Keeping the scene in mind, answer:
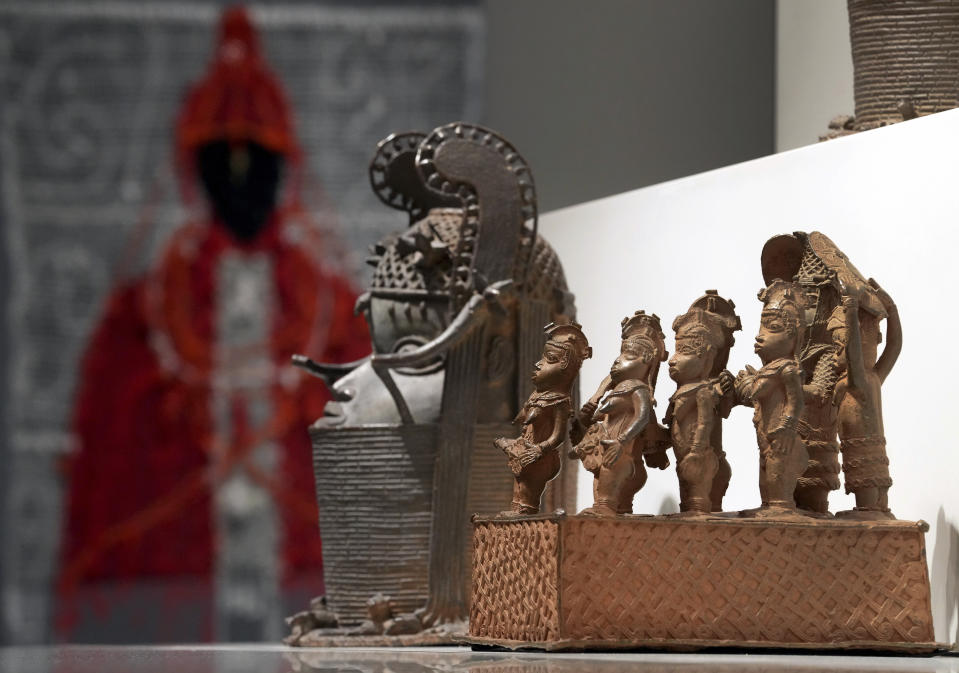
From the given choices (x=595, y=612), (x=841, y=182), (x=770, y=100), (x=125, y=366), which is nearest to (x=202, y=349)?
(x=125, y=366)

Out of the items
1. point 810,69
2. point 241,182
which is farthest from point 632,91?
point 241,182

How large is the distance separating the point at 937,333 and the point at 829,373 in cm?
36

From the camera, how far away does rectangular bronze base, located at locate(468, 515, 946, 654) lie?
326cm

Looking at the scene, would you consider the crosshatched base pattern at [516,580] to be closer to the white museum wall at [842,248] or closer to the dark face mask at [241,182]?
the white museum wall at [842,248]

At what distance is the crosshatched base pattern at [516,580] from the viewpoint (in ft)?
10.7

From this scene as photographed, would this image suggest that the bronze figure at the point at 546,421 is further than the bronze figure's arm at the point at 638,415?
Yes

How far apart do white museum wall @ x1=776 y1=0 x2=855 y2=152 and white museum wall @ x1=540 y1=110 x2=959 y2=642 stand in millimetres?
1136

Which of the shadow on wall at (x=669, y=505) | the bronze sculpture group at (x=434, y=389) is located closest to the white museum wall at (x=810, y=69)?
the bronze sculpture group at (x=434, y=389)

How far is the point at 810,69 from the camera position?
19.5ft

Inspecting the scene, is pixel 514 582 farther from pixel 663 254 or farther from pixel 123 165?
pixel 123 165

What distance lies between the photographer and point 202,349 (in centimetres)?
679

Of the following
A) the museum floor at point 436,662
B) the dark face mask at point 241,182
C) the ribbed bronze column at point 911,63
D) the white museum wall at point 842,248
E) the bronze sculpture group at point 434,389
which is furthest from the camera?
the dark face mask at point 241,182

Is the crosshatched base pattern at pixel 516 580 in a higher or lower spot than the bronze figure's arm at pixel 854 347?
lower

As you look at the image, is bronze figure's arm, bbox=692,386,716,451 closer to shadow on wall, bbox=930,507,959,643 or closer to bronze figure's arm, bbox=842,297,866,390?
bronze figure's arm, bbox=842,297,866,390
